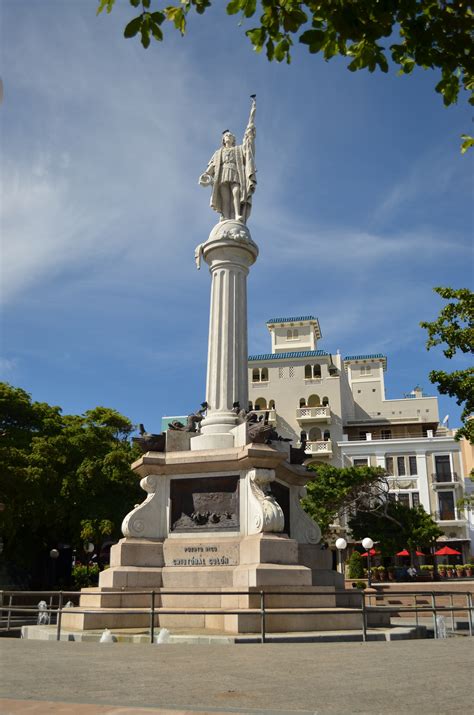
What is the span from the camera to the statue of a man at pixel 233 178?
63.3 feet

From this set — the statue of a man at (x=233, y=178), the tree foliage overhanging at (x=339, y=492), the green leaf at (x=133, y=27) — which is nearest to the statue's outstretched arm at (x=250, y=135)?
the statue of a man at (x=233, y=178)

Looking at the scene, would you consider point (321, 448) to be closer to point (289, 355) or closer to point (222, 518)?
point (289, 355)

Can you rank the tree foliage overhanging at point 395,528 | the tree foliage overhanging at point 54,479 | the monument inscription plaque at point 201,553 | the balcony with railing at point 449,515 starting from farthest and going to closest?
the balcony with railing at point 449,515, the tree foliage overhanging at point 395,528, the tree foliage overhanging at point 54,479, the monument inscription plaque at point 201,553

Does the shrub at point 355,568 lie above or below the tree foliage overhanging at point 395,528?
below

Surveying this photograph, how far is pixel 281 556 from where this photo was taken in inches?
520

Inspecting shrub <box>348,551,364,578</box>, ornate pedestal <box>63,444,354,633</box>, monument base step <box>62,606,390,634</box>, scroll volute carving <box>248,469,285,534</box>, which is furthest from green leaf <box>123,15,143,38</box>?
shrub <box>348,551,364,578</box>

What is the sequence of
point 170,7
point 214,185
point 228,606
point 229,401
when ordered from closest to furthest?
1. point 170,7
2. point 228,606
3. point 229,401
4. point 214,185

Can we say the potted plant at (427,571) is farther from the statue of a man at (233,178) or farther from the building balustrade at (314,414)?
the statue of a man at (233,178)

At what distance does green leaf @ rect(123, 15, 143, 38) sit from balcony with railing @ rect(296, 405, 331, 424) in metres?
52.9

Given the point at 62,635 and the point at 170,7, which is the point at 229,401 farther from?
the point at 170,7

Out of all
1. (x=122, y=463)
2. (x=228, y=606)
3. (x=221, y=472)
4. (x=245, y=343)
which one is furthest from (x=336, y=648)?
(x=122, y=463)

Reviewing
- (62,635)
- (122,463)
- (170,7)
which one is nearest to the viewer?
(170,7)

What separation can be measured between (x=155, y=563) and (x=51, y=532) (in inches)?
860

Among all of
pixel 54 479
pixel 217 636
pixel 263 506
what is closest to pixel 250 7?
pixel 217 636
